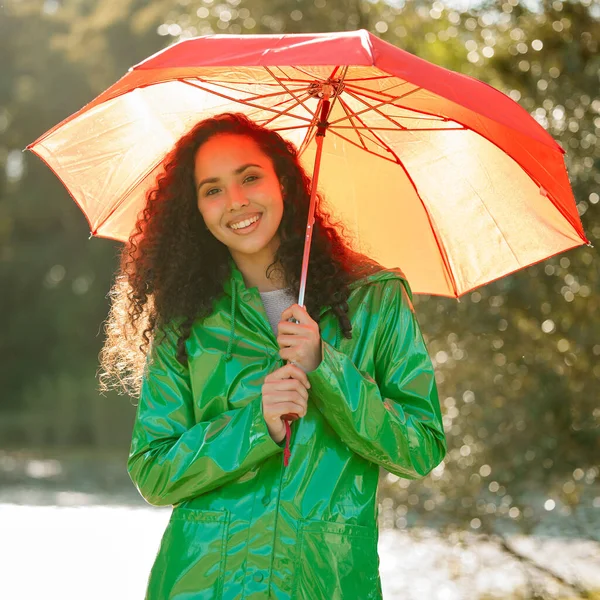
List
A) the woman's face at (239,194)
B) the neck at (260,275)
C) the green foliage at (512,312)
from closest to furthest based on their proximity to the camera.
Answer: the woman's face at (239,194) < the neck at (260,275) < the green foliage at (512,312)

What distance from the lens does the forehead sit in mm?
3475

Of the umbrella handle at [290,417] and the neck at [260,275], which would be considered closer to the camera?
the umbrella handle at [290,417]

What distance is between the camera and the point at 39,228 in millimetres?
31406

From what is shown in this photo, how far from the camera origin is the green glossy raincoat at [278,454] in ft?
9.89

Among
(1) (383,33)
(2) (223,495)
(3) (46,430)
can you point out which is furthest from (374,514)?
(3) (46,430)

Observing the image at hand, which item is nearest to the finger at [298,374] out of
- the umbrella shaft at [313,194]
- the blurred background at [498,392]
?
the umbrella shaft at [313,194]

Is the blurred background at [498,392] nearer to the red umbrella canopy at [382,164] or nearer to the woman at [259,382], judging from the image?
the red umbrella canopy at [382,164]

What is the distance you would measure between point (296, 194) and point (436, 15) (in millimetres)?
4650

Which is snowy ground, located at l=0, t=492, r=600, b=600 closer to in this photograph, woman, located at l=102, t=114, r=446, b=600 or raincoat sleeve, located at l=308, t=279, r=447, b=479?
woman, located at l=102, t=114, r=446, b=600

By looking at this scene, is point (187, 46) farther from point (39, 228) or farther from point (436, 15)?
point (39, 228)

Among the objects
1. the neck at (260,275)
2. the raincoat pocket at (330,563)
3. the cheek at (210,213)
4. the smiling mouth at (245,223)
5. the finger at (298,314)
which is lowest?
the raincoat pocket at (330,563)

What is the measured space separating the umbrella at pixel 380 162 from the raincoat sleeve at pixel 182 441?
839 mm

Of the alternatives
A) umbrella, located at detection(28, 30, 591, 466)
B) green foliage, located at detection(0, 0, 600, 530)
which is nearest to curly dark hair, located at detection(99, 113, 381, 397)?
umbrella, located at detection(28, 30, 591, 466)

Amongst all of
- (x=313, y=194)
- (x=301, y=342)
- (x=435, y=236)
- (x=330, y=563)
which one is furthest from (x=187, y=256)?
(x=330, y=563)
